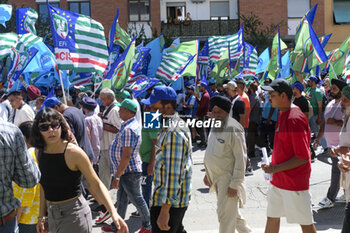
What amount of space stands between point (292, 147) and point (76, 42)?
5.89m

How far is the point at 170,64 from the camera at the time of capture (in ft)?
46.4

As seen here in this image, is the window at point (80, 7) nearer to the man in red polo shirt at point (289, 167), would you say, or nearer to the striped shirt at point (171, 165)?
the man in red polo shirt at point (289, 167)

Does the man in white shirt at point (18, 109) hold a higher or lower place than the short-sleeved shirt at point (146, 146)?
higher

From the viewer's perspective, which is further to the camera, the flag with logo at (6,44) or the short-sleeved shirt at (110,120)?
the flag with logo at (6,44)

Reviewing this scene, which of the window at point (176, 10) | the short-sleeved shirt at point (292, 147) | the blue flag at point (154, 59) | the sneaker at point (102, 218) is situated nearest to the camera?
the short-sleeved shirt at point (292, 147)

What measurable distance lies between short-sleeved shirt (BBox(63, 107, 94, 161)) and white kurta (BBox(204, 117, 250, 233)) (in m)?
2.06

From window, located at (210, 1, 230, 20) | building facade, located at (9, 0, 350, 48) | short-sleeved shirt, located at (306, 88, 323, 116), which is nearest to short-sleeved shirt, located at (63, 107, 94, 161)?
short-sleeved shirt, located at (306, 88, 323, 116)

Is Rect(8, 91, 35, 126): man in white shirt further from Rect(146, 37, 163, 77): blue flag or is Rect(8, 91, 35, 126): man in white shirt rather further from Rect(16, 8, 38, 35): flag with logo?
Rect(146, 37, 163, 77): blue flag

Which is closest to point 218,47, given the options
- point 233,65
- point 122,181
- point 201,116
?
point 233,65

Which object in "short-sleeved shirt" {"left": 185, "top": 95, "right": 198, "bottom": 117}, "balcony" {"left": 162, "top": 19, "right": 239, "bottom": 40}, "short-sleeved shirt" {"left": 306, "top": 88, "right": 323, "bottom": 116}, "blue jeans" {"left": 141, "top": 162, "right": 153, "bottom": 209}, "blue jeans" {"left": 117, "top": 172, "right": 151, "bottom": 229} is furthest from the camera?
"balcony" {"left": 162, "top": 19, "right": 239, "bottom": 40}

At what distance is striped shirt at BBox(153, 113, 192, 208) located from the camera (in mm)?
3814

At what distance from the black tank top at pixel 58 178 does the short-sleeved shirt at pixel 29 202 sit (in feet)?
1.12

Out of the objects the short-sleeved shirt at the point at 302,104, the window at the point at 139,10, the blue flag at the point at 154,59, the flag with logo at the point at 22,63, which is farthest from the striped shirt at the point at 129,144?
the window at the point at 139,10

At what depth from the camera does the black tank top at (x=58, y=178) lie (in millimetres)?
3518
